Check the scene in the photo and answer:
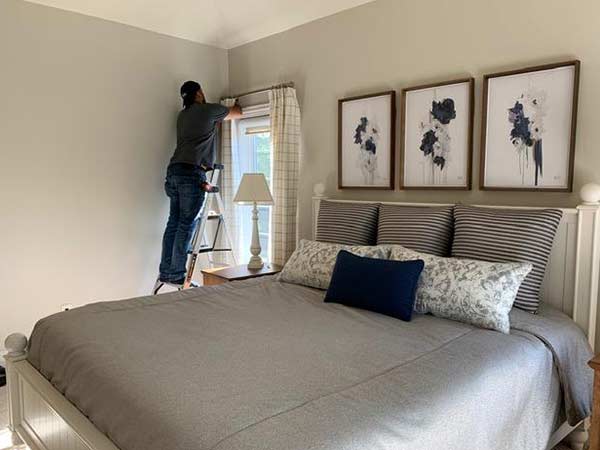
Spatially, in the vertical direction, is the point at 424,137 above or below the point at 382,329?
above

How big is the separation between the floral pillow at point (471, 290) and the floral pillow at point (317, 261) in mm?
369

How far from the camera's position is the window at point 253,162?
408 centimetres

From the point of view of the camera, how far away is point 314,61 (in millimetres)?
3467

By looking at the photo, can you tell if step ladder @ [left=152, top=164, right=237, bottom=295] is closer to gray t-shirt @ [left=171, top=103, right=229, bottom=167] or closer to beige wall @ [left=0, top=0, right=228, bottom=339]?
gray t-shirt @ [left=171, top=103, right=229, bottom=167]

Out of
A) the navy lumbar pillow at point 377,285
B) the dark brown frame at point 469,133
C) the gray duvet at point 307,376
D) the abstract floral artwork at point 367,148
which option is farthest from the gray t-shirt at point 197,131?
the navy lumbar pillow at point 377,285

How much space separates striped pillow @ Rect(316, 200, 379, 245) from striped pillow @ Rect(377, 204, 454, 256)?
14 cm

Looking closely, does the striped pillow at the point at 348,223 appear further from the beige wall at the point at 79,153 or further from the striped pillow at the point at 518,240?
the beige wall at the point at 79,153

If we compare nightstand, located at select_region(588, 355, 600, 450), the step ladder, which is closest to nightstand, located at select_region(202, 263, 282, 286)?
the step ladder

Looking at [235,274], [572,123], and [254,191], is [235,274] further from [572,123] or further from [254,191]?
[572,123]

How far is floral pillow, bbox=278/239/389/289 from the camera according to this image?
2.47 meters

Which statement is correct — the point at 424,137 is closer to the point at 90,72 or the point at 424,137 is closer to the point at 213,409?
the point at 213,409

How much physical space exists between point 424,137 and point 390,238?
67 centimetres

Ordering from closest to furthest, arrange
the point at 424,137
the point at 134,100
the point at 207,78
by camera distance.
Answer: the point at 424,137, the point at 134,100, the point at 207,78

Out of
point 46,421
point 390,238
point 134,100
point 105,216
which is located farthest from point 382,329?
point 134,100
